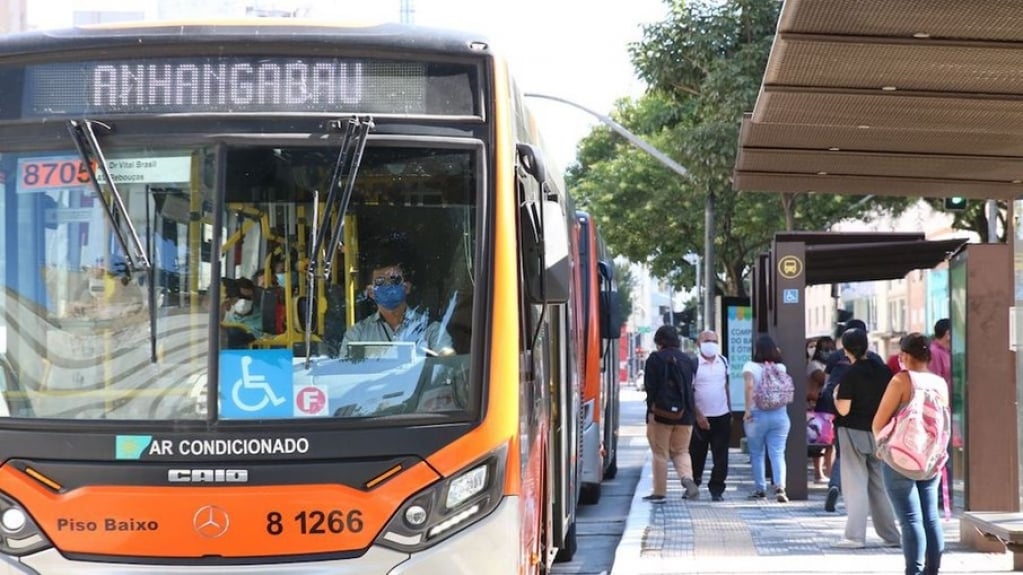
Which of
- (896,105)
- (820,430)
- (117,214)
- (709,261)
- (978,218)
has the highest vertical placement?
(978,218)

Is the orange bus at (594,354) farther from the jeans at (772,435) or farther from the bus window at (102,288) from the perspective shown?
the bus window at (102,288)

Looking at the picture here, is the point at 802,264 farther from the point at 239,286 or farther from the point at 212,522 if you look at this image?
the point at 212,522

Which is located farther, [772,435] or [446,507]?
[772,435]

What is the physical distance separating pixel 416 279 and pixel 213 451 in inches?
42.8

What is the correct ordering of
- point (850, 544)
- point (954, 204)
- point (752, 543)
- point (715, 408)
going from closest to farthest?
point (850, 544) → point (752, 543) → point (715, 408) → point (954, 204)

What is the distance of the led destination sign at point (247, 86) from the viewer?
22.1 feet

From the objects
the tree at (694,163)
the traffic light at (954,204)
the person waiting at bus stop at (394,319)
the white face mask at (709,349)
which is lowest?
the white face mask at (709,349)

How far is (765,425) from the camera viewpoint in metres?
16.3

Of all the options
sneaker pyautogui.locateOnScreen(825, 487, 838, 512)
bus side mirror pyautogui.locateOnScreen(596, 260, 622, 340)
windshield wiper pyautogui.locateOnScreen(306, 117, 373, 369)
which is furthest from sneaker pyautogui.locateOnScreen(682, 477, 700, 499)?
windshield wiper pyautogui.locateOnScreen(306, 117, 373, 369)

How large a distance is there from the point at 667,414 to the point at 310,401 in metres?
10.3

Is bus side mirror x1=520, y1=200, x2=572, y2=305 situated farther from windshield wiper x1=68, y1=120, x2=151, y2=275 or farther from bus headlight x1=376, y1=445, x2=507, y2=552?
windshield wiper x1=68, y1=120, x2=151, y2=275

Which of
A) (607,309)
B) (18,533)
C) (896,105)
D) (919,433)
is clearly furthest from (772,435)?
(18,533)

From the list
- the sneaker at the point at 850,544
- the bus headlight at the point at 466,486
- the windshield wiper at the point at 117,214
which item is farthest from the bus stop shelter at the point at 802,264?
the windshield wiper at the point at 117,214

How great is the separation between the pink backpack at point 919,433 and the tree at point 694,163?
16.2m
